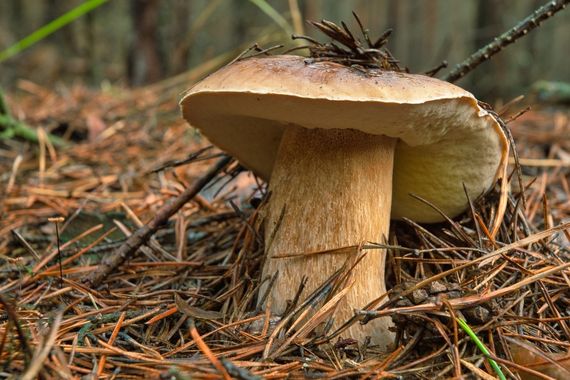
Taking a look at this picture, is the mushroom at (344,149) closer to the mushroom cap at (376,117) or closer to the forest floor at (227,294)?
the mushroom cap at (376,117)

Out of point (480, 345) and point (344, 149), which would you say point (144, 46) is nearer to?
point (344, 149)

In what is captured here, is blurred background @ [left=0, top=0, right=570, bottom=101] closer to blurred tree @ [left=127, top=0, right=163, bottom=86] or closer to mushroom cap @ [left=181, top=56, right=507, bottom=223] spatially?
blurred tree @ [left=127, top=0, right=163, bottom=86]

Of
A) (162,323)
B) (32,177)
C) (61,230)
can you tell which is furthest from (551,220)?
(32,177)

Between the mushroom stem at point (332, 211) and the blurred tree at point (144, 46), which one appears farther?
the blurred tree at point (144, 46)

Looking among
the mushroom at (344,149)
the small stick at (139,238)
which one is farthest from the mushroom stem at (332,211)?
the small stick at (139,238)

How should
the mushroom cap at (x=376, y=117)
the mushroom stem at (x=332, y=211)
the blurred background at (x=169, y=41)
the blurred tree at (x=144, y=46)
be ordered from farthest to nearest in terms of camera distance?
the blurred background at (x=169, y=41) < the blurred tree at (x=144, y=46) < the mushroom stem at (x=332, y=211) < the mushroom cap at (x=376, y=117)
